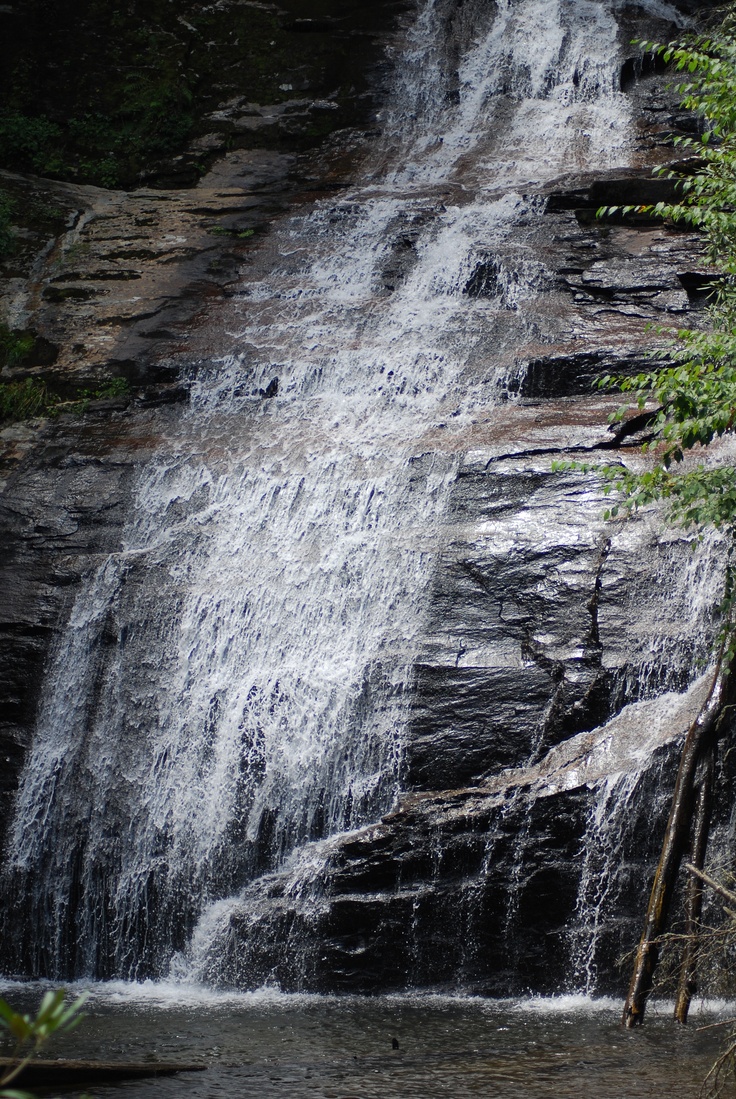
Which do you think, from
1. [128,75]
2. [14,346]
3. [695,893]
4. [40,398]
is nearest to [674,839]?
[695,893]

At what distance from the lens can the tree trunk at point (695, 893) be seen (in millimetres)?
6669

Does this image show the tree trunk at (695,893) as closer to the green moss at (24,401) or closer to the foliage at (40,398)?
the foliage at (40,398)

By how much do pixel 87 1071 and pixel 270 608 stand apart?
552cm

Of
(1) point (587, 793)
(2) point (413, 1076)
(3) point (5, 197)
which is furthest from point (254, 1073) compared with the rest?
(3) point (5, 197)

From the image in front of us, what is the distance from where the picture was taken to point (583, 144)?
17.1 metres

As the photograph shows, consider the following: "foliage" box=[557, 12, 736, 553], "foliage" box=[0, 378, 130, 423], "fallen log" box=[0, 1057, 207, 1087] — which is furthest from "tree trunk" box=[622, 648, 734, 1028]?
"foliage" box=[0, 378, 130, 423]

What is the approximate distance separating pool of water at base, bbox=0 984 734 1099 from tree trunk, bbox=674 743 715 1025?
20 centimetres

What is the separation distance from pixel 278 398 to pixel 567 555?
187 inches

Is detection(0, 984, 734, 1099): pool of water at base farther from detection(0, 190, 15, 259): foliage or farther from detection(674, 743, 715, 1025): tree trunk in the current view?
detection(0, 190, 15, 259): foliage

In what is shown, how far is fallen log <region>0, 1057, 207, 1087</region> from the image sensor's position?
4992 millimetres

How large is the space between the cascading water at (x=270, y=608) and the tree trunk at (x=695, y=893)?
2.91 feet

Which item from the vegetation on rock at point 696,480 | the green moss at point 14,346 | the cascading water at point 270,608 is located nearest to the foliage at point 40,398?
the green moss at point 14,346

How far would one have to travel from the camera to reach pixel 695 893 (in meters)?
6.78

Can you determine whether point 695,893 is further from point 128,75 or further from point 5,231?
point 128,75
